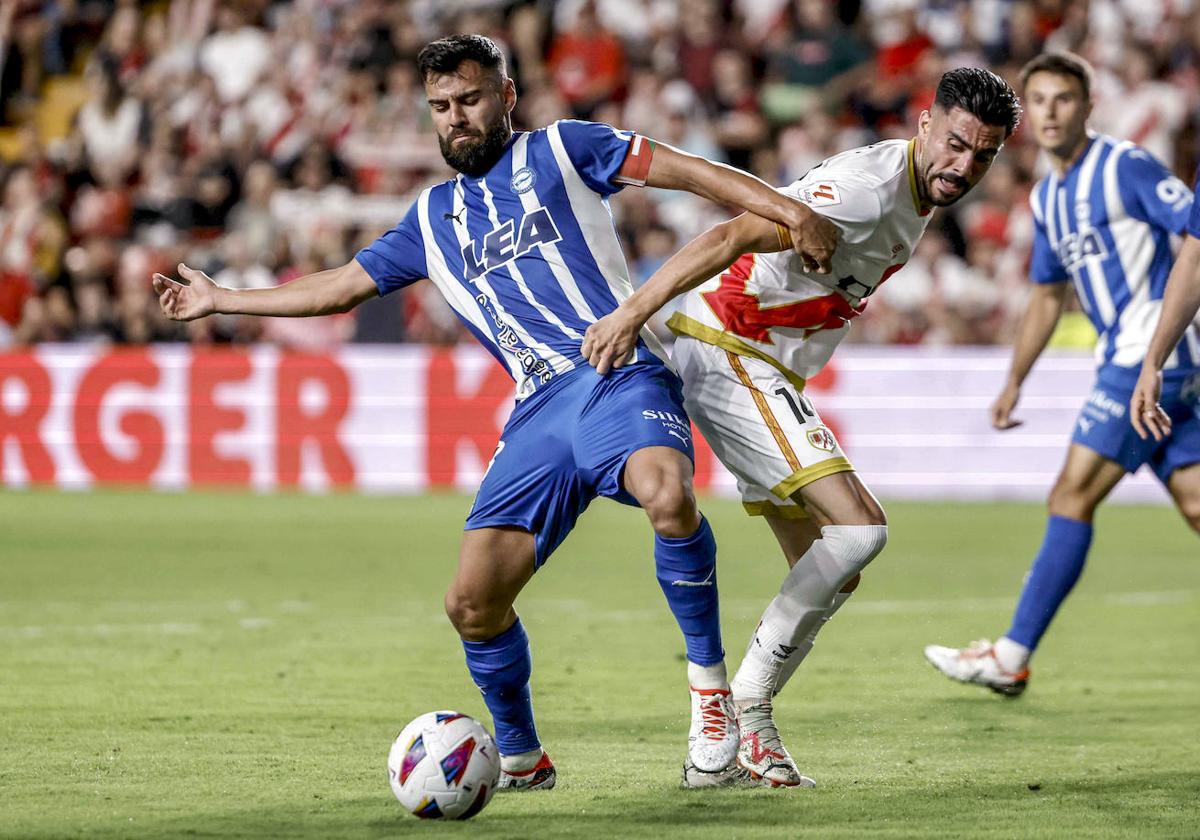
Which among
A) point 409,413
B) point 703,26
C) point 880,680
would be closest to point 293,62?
point 703,26

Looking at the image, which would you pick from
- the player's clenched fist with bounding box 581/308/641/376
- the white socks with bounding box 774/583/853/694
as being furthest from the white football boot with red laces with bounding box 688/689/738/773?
the player's clenched fist with bounding box 581/308/641/376

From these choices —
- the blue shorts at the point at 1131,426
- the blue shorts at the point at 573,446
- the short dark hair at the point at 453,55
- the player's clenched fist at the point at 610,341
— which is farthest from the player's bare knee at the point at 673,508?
the blue shorts at the point at 1131,426

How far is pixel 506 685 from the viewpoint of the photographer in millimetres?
5418

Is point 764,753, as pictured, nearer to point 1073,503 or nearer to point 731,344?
point 731,344

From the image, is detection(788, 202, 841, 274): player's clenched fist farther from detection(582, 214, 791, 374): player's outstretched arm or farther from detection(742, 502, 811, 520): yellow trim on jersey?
detection(742, 502, 811, 520): yellow trim on jersey

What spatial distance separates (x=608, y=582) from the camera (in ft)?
35.7

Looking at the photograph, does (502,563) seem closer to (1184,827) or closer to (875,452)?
(1184,827)

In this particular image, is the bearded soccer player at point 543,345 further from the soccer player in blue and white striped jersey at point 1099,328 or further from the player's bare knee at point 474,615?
the soccer player in blue and white striped jersey at point 1099,328

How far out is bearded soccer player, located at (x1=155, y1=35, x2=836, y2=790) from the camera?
526 cm

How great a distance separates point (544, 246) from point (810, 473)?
1.05m

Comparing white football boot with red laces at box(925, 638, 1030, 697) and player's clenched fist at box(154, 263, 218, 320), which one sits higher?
player's clenched fist at box(154, 263, 218, 320)

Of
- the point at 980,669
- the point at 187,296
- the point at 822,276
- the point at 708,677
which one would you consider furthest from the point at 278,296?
the point at 980,669

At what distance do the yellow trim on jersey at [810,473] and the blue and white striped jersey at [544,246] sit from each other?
0.54 metres

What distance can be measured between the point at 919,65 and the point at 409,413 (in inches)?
266
